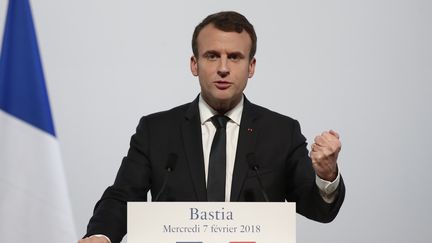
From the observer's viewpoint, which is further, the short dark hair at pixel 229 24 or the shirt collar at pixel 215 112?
the shirt collar at pixel 215 112

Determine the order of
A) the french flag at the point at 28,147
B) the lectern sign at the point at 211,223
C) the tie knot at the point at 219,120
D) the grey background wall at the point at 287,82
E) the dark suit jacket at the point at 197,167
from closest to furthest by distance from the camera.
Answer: the lectern sign at the point at 211,223 → the dark suit jacket at the point at 197,167 → the tie knot at the point at 219,120 → the french flag at the point at 28,147 → the grey background wall at the point at 287,82

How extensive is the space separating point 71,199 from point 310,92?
1.24 m

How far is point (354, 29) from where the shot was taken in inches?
131

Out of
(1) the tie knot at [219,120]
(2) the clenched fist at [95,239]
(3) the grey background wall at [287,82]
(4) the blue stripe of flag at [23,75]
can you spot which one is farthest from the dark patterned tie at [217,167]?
(4) the blue stripe of flag at [23,75]

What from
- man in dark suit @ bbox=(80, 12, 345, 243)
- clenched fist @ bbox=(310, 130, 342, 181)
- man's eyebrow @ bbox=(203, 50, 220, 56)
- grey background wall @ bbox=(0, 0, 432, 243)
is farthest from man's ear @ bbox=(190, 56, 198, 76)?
grey background wall @ bbox=(0, 0, 432, 243)

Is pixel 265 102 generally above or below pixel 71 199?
above

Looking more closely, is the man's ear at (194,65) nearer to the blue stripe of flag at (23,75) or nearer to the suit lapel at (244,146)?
the suit lapel at (244,146)

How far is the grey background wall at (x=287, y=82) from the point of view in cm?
326

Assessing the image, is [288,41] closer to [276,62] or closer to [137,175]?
[276,62]

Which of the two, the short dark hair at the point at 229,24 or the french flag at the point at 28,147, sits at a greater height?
the short dark hair at the point at 229,24

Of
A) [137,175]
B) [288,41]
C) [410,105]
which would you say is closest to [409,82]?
[410,105]

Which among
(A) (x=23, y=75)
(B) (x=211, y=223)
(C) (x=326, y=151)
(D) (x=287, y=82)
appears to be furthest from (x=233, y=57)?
(A) (x=23, y=75)

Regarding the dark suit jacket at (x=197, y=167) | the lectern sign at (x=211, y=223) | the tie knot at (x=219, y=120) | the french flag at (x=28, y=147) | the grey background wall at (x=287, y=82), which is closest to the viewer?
the lectern sign at (x=211, y=223)

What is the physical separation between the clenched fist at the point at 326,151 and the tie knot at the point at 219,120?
1.68 ft
